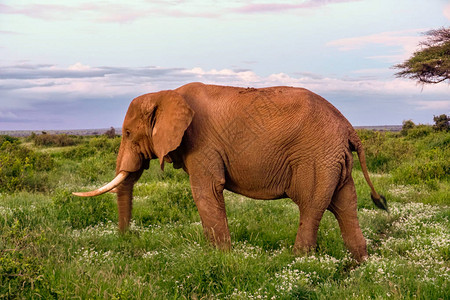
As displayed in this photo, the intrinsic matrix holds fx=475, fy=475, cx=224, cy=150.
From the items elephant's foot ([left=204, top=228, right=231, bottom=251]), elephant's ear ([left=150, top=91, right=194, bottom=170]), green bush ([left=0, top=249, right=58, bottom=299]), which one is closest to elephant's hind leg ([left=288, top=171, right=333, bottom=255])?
elephant's foot ([left=204, top=228, right=231, bottom=251])

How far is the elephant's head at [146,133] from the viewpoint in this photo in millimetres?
6355

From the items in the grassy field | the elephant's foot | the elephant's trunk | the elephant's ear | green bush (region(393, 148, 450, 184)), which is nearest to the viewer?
the grassy field

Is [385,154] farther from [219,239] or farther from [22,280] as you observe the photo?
[22,280]

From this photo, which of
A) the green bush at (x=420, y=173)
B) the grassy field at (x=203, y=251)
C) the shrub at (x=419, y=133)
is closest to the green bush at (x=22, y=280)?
the grassy field at (x=203, y=251)

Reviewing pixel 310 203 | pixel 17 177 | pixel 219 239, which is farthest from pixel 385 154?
pixel 219 239

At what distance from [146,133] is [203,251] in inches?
78.0

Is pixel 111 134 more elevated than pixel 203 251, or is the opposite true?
pixel 203 251

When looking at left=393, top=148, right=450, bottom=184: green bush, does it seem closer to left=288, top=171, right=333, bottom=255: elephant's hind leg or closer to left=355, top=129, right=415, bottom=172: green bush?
left=355, top=129, right=415, bottom=172: green bush

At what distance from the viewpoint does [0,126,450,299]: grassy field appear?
16.5ft

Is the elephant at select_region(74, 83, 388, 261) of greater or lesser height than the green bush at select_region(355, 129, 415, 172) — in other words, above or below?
above

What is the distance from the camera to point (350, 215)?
6828 millimetres

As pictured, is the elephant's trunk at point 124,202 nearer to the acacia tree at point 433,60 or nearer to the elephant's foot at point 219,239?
the elephant's foot at point 219,239

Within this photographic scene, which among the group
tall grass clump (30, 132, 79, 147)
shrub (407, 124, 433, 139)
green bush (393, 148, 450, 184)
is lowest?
tall grass clump (30, 132, 79, 147)

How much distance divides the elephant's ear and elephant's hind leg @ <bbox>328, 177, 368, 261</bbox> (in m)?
2.43
